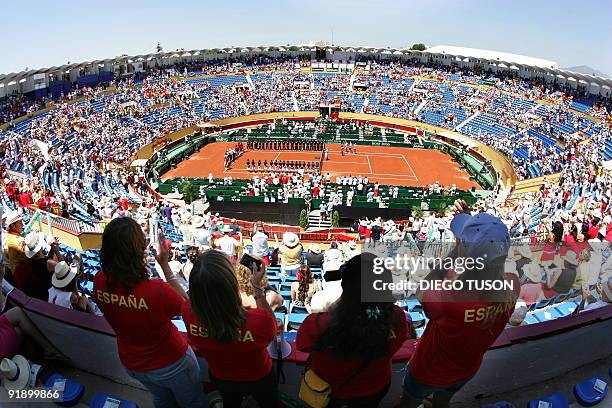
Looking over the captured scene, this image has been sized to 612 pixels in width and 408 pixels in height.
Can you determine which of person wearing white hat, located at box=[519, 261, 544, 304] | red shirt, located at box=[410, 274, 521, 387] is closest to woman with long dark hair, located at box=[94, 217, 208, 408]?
red shirt, located at box=[410, 274, 521, 387]

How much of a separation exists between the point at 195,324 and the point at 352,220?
21.8m

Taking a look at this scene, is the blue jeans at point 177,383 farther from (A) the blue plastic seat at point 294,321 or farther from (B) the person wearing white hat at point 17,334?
(A) the blue plastic seat at point 294,321

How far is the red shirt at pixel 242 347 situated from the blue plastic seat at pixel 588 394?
2.43m

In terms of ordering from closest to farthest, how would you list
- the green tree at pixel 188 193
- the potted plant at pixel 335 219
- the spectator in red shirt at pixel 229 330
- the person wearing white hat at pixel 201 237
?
the spectator in red shirt at pixel 229 330
the person wearing white hat at pixel 201 237
the potted plant at pixel 335 219
the green tree at pixel 188 193

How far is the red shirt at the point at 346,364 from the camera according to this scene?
9.25 feet

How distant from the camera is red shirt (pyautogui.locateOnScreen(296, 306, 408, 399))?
9.25ft

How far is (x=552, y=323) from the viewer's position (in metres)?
3.51

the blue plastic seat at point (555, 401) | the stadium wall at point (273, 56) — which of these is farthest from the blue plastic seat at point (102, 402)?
the stadium wall at point (273, 56)

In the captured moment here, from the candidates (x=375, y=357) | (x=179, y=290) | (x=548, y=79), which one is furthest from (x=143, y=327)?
(x=548, y=79)

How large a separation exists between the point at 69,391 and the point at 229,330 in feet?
5.69

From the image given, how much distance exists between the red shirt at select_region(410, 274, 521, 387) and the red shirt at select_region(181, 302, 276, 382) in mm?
1087

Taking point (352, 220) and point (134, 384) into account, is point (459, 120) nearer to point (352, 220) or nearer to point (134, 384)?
point (352, 220)

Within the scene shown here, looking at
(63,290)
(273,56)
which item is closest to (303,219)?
(63,290)

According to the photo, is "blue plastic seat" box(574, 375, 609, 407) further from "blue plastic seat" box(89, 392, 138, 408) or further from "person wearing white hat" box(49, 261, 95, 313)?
"person wearing white hat" box(49, 261, 95, 313)
